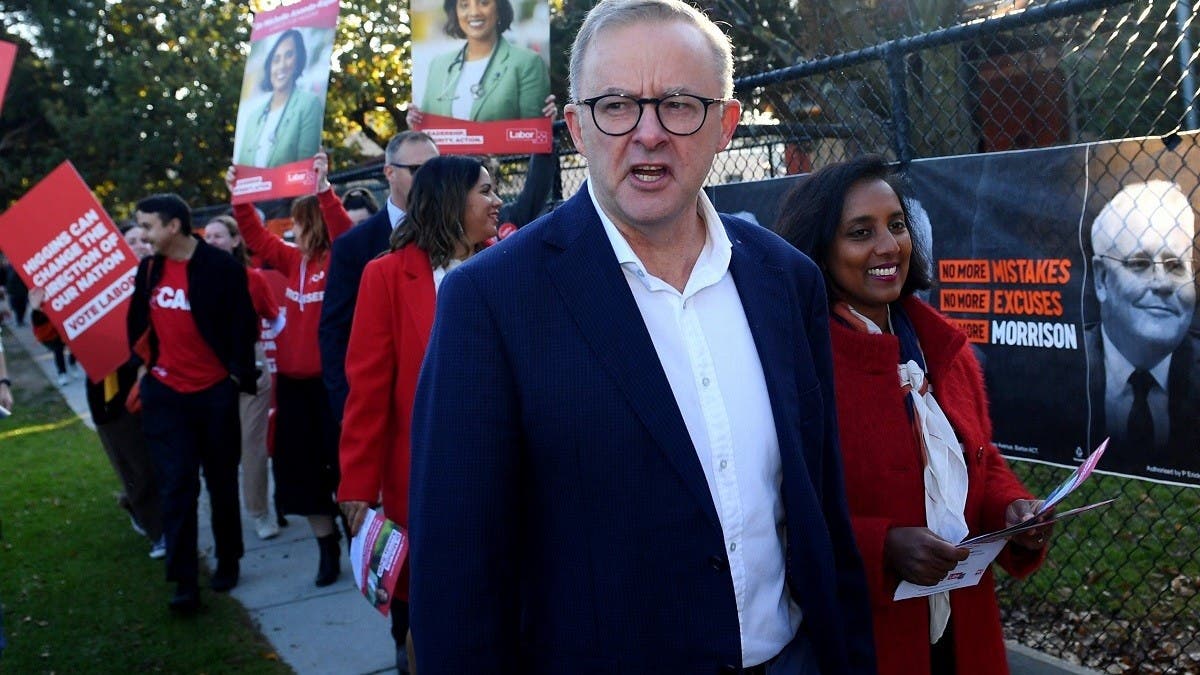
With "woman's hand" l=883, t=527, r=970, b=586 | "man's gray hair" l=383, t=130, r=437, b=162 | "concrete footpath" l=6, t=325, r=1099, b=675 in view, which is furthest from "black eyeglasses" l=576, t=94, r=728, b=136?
"man's gray hair" l=383, t=130, r=437, b=162

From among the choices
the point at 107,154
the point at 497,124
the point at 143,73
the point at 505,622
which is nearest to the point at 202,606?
the point at 497,124

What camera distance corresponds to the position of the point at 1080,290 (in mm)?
3844

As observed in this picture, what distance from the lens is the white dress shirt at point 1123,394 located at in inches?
144

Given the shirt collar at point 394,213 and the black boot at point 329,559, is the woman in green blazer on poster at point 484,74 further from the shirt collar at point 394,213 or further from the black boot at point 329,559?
the black boot at point 329,559

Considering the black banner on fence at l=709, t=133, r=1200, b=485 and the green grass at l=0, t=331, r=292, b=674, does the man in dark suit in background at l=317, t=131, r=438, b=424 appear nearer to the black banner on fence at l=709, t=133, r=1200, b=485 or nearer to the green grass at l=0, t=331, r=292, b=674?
the green grass at l=0, t=331, r=292, b=674

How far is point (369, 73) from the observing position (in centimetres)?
2417

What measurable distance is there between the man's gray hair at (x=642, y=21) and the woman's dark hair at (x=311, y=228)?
4.75m

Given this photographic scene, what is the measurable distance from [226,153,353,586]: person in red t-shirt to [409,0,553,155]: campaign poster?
84 centimetres

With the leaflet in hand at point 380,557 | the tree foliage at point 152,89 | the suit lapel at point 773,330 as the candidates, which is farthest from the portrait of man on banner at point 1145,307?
the tree foliage at point 152,89

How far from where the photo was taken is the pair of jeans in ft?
21.0

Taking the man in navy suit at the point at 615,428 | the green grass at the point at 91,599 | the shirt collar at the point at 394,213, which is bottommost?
the green grass at the point at 91,599

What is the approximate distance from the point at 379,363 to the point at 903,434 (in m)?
1.98

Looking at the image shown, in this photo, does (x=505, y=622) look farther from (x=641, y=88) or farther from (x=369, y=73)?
(x=369, y=73)

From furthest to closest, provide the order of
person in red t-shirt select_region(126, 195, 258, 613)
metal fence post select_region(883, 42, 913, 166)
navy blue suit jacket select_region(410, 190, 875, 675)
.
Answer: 1. person in red t-shirt select_region(126, 195, 258, 613)
2. metal fence post select_region(883, 42, 913, 166)
3. navy blue suit jacket select_region(410, 190, 875, 675)
